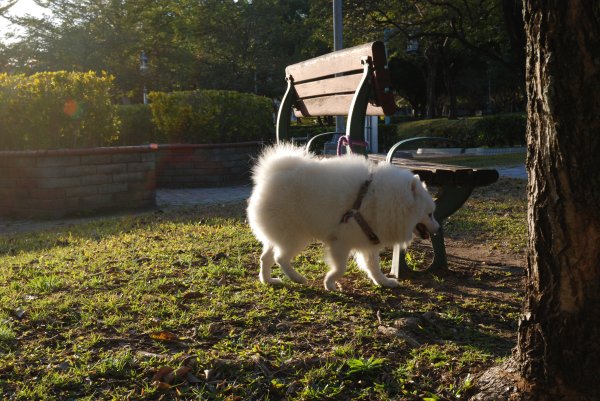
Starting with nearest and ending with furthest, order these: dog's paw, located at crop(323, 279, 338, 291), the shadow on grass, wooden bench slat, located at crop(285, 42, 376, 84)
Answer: dog's paw, located at crop(323, 279, 338, 291) < wooden bench slat, located at crop(285, 42, 376, 84) < the shadow on grass

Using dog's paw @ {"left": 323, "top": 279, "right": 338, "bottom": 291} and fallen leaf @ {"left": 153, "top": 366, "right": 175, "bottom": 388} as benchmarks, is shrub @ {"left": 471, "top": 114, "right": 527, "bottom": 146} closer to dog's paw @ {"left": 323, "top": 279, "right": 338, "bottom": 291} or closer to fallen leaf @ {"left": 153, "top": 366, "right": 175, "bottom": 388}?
dog's paw @ {"left": 323, "top": 279, "right": 338, "bottom": 291}

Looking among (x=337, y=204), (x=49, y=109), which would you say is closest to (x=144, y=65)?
(x=49, y=109)

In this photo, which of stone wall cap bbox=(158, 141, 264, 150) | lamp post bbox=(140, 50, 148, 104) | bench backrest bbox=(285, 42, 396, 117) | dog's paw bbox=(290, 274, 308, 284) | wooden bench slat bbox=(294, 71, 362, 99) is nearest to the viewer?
dog's paw bbox=(290, 274, 308, 284)

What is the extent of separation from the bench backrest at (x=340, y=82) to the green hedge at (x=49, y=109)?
3984 millimetres

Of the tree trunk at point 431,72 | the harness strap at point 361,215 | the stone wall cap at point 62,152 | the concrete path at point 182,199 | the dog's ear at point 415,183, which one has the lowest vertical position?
the concrete path at point 182,199

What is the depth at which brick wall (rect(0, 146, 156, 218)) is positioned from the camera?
9.02 m

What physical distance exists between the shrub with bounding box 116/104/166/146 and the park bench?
8334mm

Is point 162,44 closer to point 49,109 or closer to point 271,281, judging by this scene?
point 49,109

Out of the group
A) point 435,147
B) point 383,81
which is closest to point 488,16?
point 435,147

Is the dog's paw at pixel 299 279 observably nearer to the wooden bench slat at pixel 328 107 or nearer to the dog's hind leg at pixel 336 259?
the dog's hind leg at pixel 336 259

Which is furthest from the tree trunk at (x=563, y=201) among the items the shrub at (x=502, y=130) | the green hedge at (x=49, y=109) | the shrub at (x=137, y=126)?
the shrub at (x=502, y=130)

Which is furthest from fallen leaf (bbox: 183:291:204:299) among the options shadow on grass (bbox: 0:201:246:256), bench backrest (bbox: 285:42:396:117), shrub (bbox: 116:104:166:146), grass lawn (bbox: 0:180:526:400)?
shrub (bbox: 116:104:166:146)

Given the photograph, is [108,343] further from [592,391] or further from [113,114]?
[113,114]

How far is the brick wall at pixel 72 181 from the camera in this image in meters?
9.02
